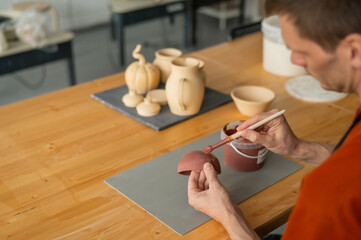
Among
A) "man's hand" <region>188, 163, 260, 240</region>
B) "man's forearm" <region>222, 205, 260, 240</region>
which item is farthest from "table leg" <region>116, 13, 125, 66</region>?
"man's forearm" <region>222, 205, 260, 240</region>

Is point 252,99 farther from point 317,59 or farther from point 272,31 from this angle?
point 317,59

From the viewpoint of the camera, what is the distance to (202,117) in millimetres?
1686

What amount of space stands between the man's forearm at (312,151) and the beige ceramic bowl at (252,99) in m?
0.31

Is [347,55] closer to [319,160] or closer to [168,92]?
[319,160]

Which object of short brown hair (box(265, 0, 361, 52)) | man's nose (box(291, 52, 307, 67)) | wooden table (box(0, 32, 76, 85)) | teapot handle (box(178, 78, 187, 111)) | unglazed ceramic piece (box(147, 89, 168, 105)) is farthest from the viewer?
wooden table (box(0, 32, 76, 85))

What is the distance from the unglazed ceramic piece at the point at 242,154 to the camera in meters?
1.34

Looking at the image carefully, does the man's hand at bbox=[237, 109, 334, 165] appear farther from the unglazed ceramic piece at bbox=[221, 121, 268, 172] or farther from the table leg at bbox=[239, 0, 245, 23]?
the table leg at bbox=[239, 0, 245, 23]

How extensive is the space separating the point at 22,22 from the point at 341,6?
268cm

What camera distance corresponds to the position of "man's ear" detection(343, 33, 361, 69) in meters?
0.83

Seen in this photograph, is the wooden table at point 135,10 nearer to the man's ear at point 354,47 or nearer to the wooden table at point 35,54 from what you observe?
the wooden table at point 35,54

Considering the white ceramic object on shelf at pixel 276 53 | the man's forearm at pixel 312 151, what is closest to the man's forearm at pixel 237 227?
the man's forearm at pixel 312 151

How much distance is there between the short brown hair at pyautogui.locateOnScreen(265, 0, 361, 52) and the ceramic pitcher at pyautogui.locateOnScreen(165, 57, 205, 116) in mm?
710

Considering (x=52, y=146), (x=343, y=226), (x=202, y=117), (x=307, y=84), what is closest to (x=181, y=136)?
(x=202, y=117)

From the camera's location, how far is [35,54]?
304cm
